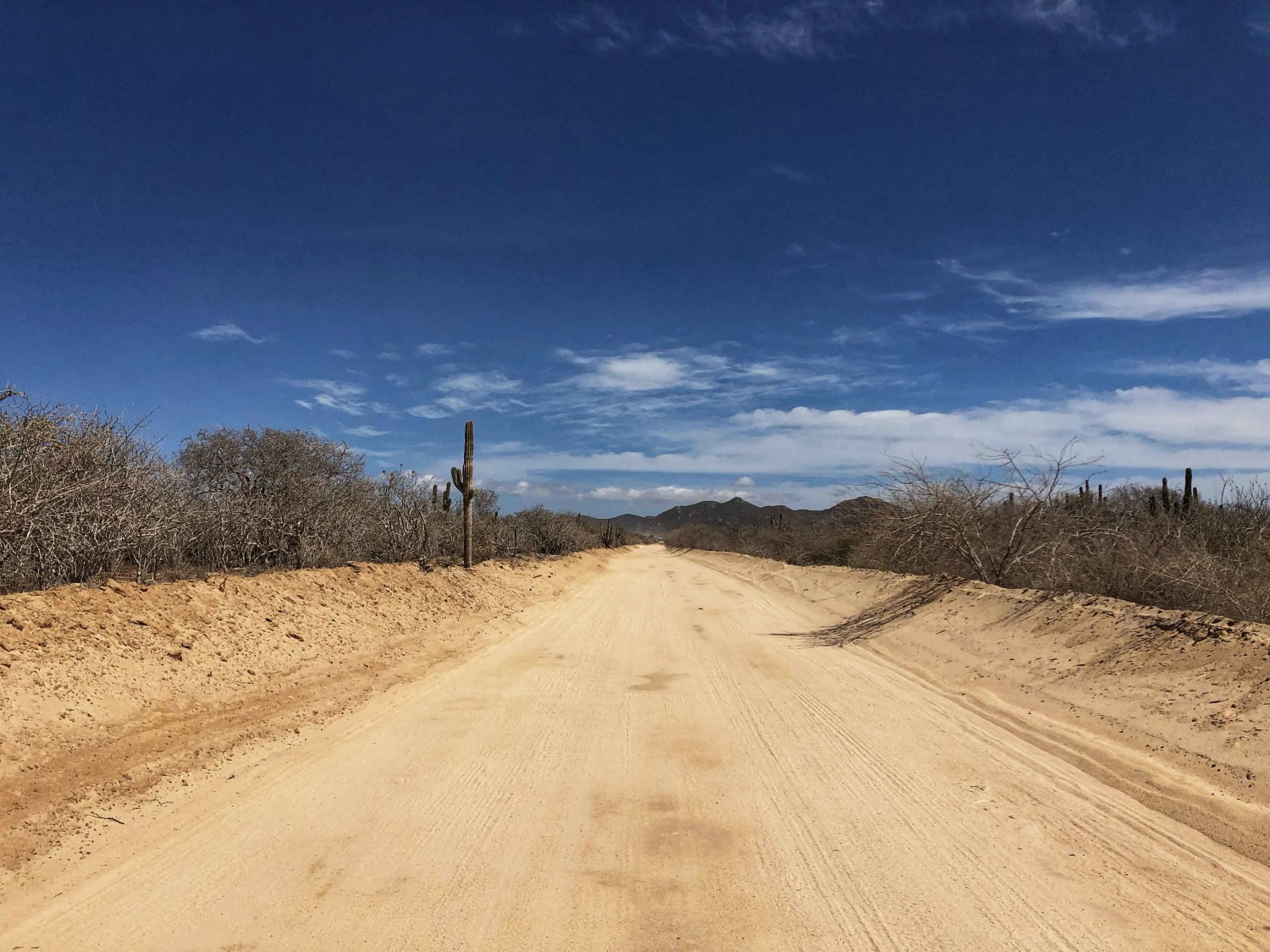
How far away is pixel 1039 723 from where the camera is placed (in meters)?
7.33

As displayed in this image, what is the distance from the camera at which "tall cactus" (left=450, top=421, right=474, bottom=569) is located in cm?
1986

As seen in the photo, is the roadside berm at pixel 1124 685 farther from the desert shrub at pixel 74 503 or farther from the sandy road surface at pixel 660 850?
the desert shrub at pixel 74 503

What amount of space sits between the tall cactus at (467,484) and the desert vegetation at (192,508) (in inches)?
3.0

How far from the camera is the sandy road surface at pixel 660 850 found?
359cm

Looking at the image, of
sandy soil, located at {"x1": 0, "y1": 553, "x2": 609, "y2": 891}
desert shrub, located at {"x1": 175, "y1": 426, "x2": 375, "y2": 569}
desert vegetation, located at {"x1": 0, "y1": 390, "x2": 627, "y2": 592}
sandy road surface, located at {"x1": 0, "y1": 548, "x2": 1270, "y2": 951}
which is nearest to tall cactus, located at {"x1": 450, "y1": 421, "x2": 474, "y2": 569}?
desert vegetation, located at {"x1": 0, "y1": 390, "x2": 627, "y2": 592}

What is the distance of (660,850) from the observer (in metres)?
4.47

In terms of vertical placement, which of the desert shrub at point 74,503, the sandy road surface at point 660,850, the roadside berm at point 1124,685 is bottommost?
the sandy road surface at point 660,850

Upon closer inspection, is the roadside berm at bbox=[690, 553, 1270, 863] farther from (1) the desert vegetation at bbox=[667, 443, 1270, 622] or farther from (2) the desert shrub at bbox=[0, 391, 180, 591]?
(2) the desert shrub at bbox=[0, 391, 180, 591]

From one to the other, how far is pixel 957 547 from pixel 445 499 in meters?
18.9

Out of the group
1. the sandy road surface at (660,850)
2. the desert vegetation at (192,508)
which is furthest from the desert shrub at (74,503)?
the sandy road surface at (660,850)

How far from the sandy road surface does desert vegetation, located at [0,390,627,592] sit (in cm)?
447

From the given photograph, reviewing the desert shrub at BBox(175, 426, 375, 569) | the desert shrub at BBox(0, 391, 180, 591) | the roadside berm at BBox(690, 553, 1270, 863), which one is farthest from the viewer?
the desert shrub at BBox(175, 426, 375, 569)

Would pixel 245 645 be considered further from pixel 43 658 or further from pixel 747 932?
pixel 747 932

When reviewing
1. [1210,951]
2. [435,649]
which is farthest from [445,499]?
[1210,951]
